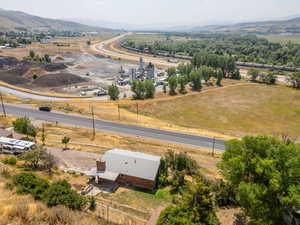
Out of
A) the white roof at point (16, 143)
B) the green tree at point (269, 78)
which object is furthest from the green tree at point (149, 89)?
the green tree at point (269, 78)

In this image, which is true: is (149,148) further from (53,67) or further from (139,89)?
(53,67)

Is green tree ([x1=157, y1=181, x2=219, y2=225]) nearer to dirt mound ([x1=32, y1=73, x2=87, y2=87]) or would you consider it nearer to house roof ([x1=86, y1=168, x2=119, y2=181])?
house roof ([x1=86, y1=168, x2=119, y2=181])

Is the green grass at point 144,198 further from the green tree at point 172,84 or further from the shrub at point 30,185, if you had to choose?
the green tree at point 172,84

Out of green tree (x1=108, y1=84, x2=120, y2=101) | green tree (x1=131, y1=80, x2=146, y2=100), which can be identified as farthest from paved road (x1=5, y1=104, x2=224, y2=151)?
green tree (x1=131, y1=80, x2=146, y2=100)

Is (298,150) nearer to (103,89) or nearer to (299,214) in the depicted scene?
(299,214)

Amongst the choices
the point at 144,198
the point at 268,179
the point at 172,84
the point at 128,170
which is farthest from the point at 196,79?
the point at 268,179

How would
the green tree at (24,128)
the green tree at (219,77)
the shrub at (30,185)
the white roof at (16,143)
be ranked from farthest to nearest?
the green tree at (219,77)
the green tree at (24,128)
the white roof at (16,143)
the shrub at (30,185)
